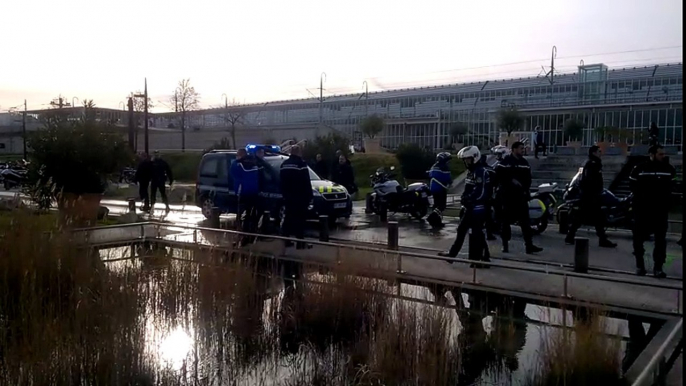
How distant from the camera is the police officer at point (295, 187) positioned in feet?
37.7

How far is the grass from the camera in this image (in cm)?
505

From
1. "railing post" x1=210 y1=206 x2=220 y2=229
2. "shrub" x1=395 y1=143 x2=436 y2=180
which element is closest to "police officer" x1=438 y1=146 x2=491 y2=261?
"railing post" x1=210 y1=206 x2=220 y2=229

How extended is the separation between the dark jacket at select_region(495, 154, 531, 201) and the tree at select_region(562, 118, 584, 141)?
124 feet

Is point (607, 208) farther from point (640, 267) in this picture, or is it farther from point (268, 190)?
point (268, 190)

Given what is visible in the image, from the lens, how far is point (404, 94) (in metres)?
74.0

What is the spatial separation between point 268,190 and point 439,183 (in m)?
3.83

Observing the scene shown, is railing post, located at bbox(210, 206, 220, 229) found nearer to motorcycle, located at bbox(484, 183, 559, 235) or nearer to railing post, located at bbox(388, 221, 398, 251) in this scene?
railing post, located at bbox(388, 221, 398, 251)

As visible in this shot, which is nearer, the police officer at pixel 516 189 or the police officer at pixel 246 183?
the police officer at pixel 516 189

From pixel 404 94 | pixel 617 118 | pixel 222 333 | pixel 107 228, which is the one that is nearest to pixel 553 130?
pixel 617 118

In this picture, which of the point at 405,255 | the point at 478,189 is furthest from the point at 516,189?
the point at 405,255

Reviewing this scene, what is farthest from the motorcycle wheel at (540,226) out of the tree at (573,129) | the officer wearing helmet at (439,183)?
the tree at (573,129)

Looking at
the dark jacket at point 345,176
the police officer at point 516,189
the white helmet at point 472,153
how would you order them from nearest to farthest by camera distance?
the white helmet at point 472,153, the police officer at point 516,189, the dark jacket at point 345,176

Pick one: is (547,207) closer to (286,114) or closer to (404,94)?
(404,94)

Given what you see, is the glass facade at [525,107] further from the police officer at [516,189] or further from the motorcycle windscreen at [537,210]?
the police officer at [516,189]
